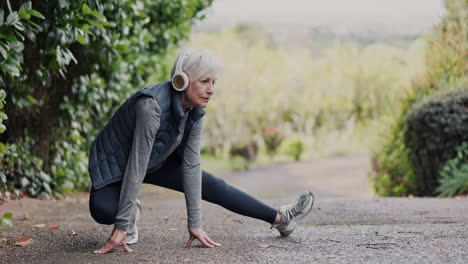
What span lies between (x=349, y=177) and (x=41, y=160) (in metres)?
10.6

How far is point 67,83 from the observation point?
20.4 ft

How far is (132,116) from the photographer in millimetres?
3250

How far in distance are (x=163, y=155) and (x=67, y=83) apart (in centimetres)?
328

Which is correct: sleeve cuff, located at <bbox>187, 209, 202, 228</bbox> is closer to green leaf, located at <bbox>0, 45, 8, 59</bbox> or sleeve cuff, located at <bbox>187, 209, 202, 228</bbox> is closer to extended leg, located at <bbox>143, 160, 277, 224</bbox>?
extended leg, located at <bbox>143, 160, 277, 224</bbox>

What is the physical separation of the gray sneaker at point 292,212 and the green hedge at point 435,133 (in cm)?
450

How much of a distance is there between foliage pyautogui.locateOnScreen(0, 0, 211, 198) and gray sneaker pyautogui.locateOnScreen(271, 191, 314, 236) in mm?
2120

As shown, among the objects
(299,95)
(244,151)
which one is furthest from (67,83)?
(299,95)

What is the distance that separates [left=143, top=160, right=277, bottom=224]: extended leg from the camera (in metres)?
3.59

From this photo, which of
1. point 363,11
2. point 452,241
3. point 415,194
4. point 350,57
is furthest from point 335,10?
point 452,241

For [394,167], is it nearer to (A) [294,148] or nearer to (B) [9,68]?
(B) [9,68]

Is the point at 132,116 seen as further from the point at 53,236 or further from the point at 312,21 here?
the point at 312,21

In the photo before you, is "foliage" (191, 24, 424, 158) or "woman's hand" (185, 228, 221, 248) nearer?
"woman's hand" (185, 228, 221, 248)

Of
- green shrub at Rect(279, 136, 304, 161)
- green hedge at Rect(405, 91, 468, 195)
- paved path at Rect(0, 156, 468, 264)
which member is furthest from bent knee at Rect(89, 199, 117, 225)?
green shrub at Rect(279, 136, 304, 161)

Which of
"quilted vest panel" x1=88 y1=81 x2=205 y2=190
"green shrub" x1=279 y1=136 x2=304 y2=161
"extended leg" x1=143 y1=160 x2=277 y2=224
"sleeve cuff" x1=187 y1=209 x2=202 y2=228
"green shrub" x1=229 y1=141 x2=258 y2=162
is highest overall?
"quilted vest panel" x1=88 y1=81 x2=205 y2=190
